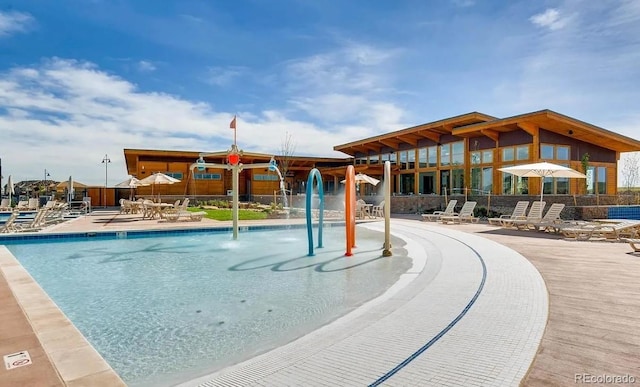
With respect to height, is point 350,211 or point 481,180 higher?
point 481,180

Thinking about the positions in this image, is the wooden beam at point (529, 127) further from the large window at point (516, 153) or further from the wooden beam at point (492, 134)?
the wooden beam at point (492, 134)

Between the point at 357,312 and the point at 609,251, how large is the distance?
6297 mm

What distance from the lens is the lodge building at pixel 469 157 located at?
18578mm

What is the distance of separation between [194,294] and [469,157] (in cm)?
1988

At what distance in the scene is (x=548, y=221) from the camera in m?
11.7

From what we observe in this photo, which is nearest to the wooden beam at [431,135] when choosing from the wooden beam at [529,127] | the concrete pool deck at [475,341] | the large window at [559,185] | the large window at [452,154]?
the large window at [452,154]

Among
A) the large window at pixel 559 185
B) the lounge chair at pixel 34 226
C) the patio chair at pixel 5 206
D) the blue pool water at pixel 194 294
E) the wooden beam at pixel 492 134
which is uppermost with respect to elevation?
the wooden beam at pixel 492 134

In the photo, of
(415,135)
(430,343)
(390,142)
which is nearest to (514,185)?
(415,135)

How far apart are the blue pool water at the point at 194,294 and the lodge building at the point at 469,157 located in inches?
276

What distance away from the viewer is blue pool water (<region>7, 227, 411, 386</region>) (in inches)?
136

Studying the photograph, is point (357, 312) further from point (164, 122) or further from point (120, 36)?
point (164, 122)

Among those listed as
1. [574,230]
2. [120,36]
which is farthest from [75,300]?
[574,230]

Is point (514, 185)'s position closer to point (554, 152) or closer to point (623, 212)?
point (554, 152)

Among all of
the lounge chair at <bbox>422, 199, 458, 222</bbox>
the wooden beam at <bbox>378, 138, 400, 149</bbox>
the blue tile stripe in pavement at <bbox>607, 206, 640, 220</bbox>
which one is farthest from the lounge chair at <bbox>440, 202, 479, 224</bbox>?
the wooden beam at <bbox>378, 138, 400, 149</bbox>
